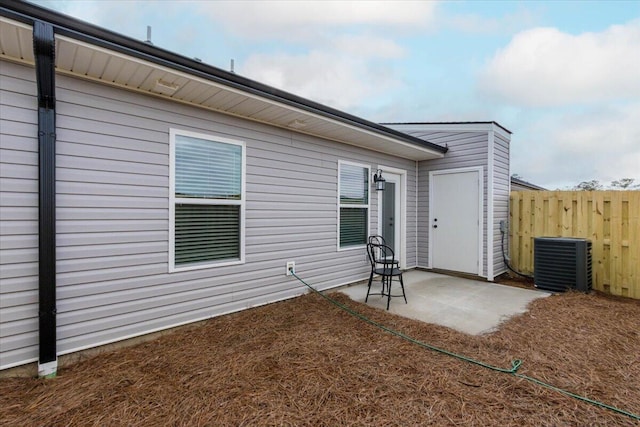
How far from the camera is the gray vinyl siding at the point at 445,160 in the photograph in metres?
5.63

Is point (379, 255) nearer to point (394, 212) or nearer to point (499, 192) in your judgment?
point (394, 212)

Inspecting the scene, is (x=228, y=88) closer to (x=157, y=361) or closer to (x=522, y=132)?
(x=157, y=361)

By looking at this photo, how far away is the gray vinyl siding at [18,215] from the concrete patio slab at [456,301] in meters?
3.49

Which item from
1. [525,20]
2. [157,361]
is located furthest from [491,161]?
[157,361]

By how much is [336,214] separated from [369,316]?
179 centimetres

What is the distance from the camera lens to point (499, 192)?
5.75 metres

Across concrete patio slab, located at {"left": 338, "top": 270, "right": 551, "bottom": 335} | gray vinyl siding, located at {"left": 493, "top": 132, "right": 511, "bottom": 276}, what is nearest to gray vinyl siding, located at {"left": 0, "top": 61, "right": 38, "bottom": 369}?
concrete patio slab, located at {"left": 338, "top": 270, "right": 551, "bottom": 335}

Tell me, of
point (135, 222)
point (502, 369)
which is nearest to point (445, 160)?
point (502, 369)

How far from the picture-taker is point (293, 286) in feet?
13.7

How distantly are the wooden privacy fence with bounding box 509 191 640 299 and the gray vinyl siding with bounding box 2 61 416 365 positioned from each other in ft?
15.5

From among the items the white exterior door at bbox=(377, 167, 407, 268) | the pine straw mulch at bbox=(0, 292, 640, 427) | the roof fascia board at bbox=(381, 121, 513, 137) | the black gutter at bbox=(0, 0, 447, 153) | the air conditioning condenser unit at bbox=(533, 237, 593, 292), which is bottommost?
the pine straw mulch at bbox=(0, 292, 640, 427)

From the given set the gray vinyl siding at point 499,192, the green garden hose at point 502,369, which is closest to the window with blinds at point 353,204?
the green garden hose at point 502,369

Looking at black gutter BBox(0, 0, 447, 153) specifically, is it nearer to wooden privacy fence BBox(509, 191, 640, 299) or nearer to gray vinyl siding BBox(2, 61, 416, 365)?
gray vinyl siding BBox(2, 61, 416, 365)

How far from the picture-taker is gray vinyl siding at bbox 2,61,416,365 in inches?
98.9
